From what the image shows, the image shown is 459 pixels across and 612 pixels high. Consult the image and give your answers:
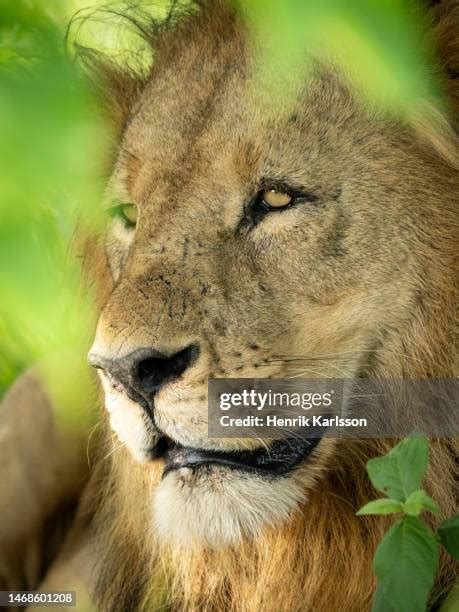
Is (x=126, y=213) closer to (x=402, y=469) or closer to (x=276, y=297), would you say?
(x=276, y=297)

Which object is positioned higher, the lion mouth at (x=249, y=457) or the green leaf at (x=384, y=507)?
the lion mouth at (x=249, y=457)

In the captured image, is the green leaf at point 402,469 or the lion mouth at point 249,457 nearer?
the green leaf at point 402,469

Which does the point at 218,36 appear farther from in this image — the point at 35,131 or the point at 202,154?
the point at 35,131

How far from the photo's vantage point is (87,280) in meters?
2.00

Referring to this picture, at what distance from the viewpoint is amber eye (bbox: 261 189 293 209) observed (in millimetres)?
1487

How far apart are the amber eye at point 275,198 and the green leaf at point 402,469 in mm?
401

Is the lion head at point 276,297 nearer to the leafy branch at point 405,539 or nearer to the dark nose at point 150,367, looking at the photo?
the dark nose at point 150,367

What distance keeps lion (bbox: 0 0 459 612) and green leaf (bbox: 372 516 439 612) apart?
0.68ft

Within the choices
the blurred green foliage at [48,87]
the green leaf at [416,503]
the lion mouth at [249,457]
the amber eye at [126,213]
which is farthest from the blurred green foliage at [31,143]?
the amber eye at [126,213]

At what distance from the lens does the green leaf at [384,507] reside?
1291 mm

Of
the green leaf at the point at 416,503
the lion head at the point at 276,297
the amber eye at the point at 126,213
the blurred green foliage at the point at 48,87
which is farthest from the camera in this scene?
the amber eye at the point at 126,213

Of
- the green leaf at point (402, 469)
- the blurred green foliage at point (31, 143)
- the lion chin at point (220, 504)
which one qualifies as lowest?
the lion chin at point (220, 504)

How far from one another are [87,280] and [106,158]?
27cm

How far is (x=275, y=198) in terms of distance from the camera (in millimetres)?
1491
